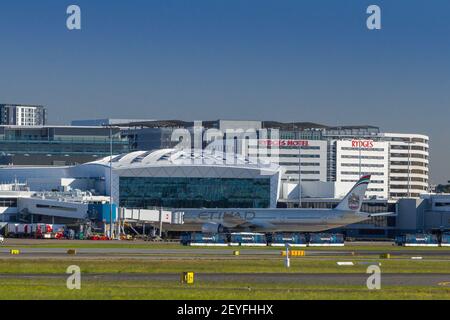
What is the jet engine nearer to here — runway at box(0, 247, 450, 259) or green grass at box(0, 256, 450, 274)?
runway at box(0, 247, 450, 259)

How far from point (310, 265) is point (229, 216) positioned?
9673 centimetres

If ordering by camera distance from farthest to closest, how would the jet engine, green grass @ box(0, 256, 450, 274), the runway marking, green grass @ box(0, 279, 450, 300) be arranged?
the jet engine
green grass @ box(0, 256, 450, 274)
the runway marking
green grass @ box(0, 279, 450, 300)

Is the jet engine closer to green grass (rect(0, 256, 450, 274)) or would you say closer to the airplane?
the airplane

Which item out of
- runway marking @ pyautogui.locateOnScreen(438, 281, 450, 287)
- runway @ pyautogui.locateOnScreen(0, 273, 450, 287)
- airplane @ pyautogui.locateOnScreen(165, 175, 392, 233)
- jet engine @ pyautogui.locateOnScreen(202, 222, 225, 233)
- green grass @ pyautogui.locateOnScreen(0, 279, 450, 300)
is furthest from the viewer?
jet engine @ pyautogui.locateOnScreen(202, 222, 225, 233)

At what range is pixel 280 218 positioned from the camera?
575ft

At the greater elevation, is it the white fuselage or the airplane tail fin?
the airplane tail fin

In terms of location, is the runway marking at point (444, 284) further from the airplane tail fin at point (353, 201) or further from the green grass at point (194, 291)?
the airplane tail fin at point (353, 201)

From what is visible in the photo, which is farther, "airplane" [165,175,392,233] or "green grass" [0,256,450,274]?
"airplane" [165,175,392,233]

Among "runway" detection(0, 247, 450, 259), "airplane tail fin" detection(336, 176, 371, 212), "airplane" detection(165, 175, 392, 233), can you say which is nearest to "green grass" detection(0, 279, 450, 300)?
"runway" detection(0, 247, 450, 259)

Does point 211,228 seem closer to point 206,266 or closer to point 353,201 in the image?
point 353,201

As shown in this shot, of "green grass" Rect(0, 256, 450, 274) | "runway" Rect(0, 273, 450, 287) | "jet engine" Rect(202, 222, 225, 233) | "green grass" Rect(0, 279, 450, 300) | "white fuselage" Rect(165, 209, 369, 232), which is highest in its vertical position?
"green grass" Rect(0, 279, 450, 300)

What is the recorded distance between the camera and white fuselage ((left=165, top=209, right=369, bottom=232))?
17262 cm

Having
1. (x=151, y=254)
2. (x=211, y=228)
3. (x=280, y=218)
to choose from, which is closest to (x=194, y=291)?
(x=151, y=254)
